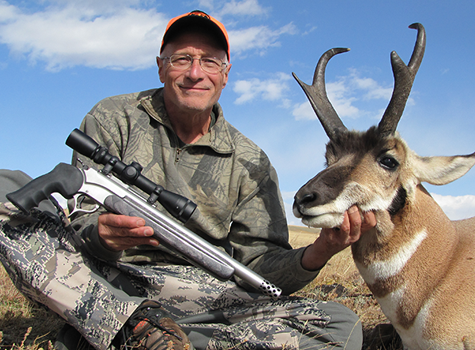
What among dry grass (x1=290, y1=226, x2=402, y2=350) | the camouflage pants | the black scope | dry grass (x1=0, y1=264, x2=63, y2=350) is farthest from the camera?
dry grass (x1=290, y1=226, x2=402, y2=350)

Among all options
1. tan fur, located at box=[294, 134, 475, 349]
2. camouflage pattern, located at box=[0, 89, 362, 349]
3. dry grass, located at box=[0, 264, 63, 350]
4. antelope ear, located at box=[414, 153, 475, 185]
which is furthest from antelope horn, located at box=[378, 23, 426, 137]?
dry grass, located at box=[0, 264, 63, 350]

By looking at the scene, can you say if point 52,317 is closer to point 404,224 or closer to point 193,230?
point 193,230

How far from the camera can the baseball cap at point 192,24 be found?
4.66m

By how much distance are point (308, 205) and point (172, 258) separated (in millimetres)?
1768

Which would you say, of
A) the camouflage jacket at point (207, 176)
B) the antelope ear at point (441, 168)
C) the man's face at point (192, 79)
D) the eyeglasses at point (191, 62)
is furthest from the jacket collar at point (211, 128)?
the antelope ear at point (441, 168)

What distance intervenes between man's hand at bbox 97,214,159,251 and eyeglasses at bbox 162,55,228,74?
7.04 feet

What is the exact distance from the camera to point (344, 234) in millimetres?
3312

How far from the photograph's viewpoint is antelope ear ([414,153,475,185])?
3.57 m

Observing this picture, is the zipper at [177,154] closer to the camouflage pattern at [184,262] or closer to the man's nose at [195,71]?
the camouflage pattern at [184,262]

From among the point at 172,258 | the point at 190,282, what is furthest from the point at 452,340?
the point at 172,258

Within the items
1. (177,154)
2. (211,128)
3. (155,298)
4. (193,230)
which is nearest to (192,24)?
(211,128)

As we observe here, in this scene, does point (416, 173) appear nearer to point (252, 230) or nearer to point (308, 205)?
point (308, 205)

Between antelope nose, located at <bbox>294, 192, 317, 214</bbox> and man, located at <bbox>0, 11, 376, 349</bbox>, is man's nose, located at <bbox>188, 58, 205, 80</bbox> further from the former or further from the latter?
antelope nose, located at <bbox>294, 192, 317, 214</bbox>

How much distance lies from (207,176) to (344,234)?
5.93 ft
